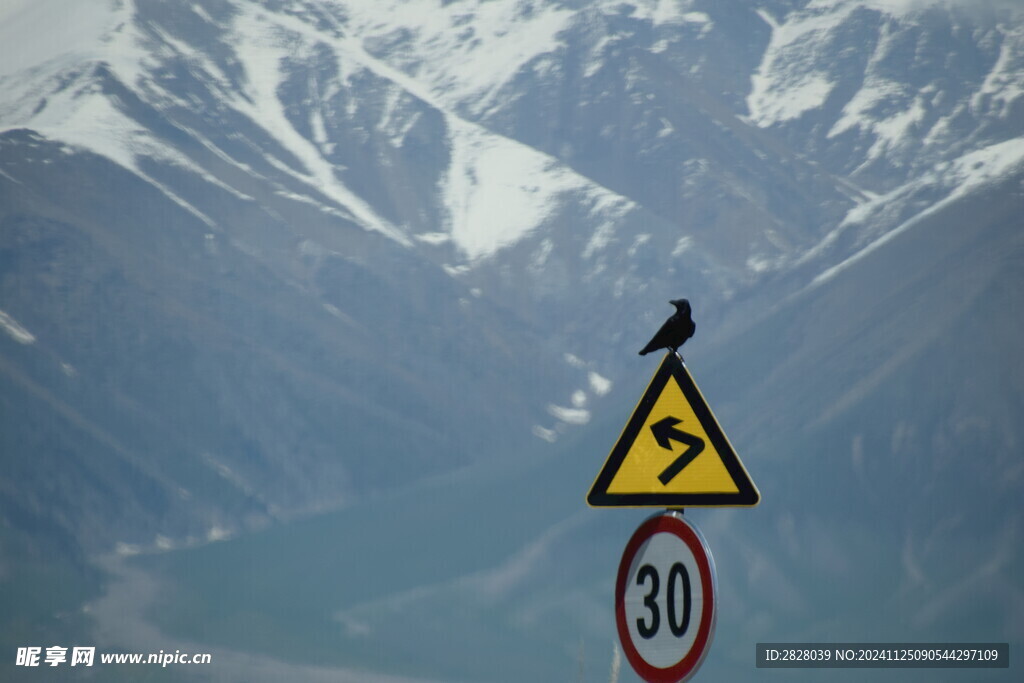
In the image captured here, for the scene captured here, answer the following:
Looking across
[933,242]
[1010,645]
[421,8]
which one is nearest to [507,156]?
[421,8]

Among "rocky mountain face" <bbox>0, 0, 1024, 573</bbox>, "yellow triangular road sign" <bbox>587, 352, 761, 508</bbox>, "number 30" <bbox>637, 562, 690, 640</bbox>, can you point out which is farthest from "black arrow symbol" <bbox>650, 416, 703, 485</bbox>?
"rocky mountain face" <bbox>0, 0, 1024, 573</bbox>

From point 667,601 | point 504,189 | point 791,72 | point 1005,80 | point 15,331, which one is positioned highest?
point 791,72

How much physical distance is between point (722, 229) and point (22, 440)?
544 inches

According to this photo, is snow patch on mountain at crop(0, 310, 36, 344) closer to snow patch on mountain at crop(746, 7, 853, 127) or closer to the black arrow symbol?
snow patch on mountain at crop(746, 7, 853, 127)

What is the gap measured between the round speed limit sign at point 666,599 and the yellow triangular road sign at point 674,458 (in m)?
0.05

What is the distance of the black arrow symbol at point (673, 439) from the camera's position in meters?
2.28

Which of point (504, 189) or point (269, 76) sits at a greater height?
point (269, 76)

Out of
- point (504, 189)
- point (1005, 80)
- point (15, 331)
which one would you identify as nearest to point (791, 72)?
point (1005, 80)

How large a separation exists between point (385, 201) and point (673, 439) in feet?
82.8

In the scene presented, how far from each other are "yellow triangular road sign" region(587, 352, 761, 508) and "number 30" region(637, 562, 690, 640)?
0.11m

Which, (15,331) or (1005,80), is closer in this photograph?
(15,331)

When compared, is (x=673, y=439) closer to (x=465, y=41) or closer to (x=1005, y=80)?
(x=465, y=41)

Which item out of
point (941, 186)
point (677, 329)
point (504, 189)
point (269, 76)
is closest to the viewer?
point (677, 329)

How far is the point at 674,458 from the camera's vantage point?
2301 millimetres
